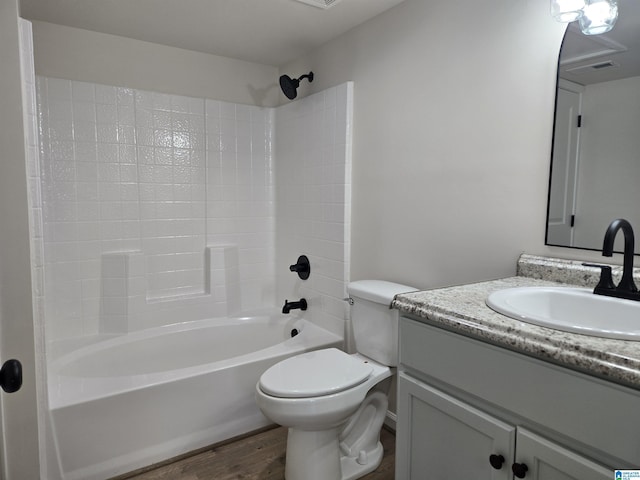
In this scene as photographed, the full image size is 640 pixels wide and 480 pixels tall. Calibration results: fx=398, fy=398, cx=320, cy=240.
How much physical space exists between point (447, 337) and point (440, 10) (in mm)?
1502

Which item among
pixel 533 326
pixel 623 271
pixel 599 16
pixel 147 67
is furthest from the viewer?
pixel 147 67

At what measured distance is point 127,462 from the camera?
1.86m

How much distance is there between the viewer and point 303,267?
2.74 meters

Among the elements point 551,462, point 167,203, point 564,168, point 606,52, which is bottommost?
point 551,462

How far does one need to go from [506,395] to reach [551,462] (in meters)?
0.16

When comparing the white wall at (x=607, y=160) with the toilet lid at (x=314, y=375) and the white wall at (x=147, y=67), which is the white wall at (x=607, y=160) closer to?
the toilet lid at (x=314, y=375)

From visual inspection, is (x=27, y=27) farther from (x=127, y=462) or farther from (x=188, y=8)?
(x=127, y=462)

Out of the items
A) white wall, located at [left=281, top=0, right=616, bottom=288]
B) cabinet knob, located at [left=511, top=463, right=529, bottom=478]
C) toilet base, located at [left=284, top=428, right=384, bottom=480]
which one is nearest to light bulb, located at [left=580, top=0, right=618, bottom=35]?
white wall, located at [left=281, top=0, right=616, bottom=288]

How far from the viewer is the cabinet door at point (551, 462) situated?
82cm

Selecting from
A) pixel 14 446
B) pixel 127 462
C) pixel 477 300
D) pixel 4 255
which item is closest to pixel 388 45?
pixel 477 300

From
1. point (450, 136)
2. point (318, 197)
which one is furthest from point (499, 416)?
point (318, 197)

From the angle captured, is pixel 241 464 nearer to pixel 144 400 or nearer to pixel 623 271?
pixel 144 400

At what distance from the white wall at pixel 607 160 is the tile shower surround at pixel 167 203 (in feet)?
4.15

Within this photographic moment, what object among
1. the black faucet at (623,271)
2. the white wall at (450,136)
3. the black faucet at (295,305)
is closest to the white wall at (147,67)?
the white wall at (450,136)
